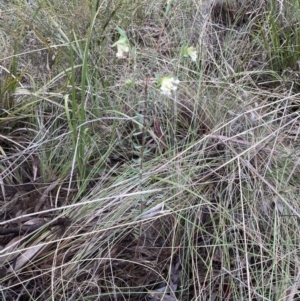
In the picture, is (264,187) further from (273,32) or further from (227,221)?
(273,32)

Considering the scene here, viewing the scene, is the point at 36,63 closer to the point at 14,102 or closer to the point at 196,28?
the point at 14,102

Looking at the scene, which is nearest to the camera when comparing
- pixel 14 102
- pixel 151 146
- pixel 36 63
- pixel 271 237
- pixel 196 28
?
pixel 271 237

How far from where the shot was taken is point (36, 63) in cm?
182

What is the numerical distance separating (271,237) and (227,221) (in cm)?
11

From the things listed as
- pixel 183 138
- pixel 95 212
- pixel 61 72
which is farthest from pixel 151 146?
pixel 61 72

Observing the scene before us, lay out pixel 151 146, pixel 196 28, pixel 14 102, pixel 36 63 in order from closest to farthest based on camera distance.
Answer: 1. pixel 151 146
2. pixel 14 102
3. pixel 36 63
4. pixel 196 28

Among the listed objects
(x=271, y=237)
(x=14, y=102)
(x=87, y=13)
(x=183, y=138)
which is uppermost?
(x=87, y=13)

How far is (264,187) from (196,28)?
2.75 ft

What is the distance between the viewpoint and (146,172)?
53.7 inches

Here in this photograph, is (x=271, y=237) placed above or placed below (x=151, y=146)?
below

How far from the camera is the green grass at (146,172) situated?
1.23 metres

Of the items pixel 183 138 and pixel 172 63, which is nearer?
pixel 183 138

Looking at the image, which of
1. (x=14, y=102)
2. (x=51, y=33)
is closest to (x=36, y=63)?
(x=51, y=33)

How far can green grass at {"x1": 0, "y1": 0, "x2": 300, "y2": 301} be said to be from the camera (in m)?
1.23
